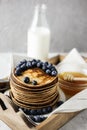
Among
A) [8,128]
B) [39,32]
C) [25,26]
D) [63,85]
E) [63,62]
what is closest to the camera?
[8,128]

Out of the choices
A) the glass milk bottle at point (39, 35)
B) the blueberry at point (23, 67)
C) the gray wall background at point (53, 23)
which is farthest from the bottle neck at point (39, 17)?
the blueberry at point (23, 67)

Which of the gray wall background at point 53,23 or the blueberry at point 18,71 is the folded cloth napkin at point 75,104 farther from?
the gray wall background at point 53,23

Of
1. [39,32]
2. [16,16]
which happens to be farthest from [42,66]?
[16,16]

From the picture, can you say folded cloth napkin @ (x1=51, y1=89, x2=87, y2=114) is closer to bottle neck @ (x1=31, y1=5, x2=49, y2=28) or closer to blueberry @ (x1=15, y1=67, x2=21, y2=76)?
blueberry @ (x1=15, y1=67, x2=21, y2=76)

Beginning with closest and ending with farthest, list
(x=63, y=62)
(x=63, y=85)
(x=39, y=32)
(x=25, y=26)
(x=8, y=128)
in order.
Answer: (x=8, y=128)
(x=63, y=85)
(x=63, y=62)
(x=39, y=32)
(x=25, y=26)

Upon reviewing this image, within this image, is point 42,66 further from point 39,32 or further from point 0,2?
point 0,2

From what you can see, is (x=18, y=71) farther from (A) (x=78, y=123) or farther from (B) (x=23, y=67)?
(A) (x=78, y=123)

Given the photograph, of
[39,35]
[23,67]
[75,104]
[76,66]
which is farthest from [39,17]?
[75,104]
